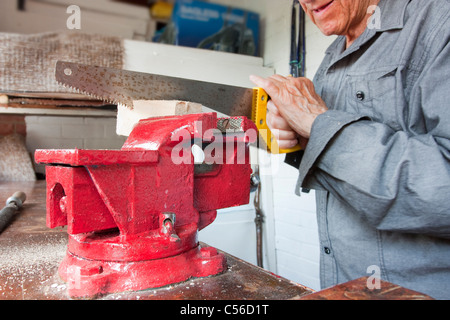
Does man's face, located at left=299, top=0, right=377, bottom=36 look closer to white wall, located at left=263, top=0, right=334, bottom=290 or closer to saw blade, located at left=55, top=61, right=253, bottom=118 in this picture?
saw blade, located at left=55, top=61, right=253, bottom=118

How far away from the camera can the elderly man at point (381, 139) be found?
0.71 meters

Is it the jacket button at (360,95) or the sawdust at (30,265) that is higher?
the jacket button at (360,95)

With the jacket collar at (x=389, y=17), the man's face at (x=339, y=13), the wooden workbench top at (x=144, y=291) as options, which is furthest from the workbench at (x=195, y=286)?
the man's face at (x=339, y=13)

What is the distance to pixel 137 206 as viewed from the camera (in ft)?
2.40

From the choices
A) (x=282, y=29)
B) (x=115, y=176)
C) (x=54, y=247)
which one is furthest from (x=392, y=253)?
(x=282, y=29)

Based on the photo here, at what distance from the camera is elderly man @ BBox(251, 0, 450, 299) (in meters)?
0.71

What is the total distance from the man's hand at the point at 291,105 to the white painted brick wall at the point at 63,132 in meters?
2.84

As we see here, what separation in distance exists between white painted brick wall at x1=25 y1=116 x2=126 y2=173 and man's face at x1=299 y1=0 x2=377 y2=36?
2.84 metres

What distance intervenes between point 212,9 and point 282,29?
0.64m

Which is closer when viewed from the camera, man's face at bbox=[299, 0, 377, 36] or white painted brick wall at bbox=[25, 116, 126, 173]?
man's face at bbox=[299, 0, 377, 36]

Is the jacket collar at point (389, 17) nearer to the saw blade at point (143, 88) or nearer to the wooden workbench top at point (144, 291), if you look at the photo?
the saw blade at point (143, 88)

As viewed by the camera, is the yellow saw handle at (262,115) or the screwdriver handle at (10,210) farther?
the screwdriver handle at (10,210)

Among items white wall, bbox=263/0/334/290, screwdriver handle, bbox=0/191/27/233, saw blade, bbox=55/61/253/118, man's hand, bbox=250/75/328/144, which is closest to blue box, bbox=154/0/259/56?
white wall, bbox=263/0/334/290

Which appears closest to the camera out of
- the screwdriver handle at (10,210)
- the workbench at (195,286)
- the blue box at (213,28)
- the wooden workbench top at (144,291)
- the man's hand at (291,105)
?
the workbench at (195,286)
